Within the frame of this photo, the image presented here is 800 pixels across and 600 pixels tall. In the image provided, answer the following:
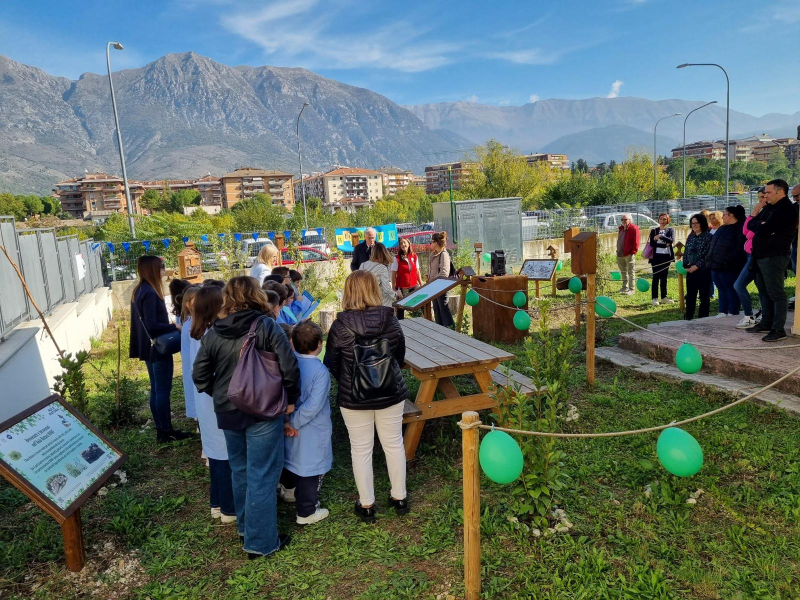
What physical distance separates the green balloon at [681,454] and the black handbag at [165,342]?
3904 millimetres

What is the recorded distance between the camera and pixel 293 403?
3.18 metres

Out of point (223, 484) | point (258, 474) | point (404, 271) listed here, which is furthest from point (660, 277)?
point (258, 474)

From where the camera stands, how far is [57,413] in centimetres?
343

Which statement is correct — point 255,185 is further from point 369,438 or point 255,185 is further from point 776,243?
point 369,438

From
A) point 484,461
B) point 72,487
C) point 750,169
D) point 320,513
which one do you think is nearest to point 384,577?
point 320,513

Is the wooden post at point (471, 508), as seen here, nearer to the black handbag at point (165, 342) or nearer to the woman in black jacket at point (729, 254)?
the black handbag at point (165, 342)

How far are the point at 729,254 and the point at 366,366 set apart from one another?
6.11m

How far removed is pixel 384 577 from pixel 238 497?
100 centimetres

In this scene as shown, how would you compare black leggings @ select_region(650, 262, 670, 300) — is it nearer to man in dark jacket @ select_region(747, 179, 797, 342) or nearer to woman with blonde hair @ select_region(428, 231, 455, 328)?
man in dark jacket @ select_region(747, 179, 797, 342)

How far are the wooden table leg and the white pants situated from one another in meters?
0.66

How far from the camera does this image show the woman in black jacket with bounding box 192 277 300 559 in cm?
299

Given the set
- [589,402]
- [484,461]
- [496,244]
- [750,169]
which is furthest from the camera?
[750,169]

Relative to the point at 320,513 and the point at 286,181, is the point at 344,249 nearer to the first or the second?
the point at 320,513

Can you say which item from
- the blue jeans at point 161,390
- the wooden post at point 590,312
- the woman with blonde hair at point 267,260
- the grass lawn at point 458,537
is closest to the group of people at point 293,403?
the grass lawn at point 458,537
